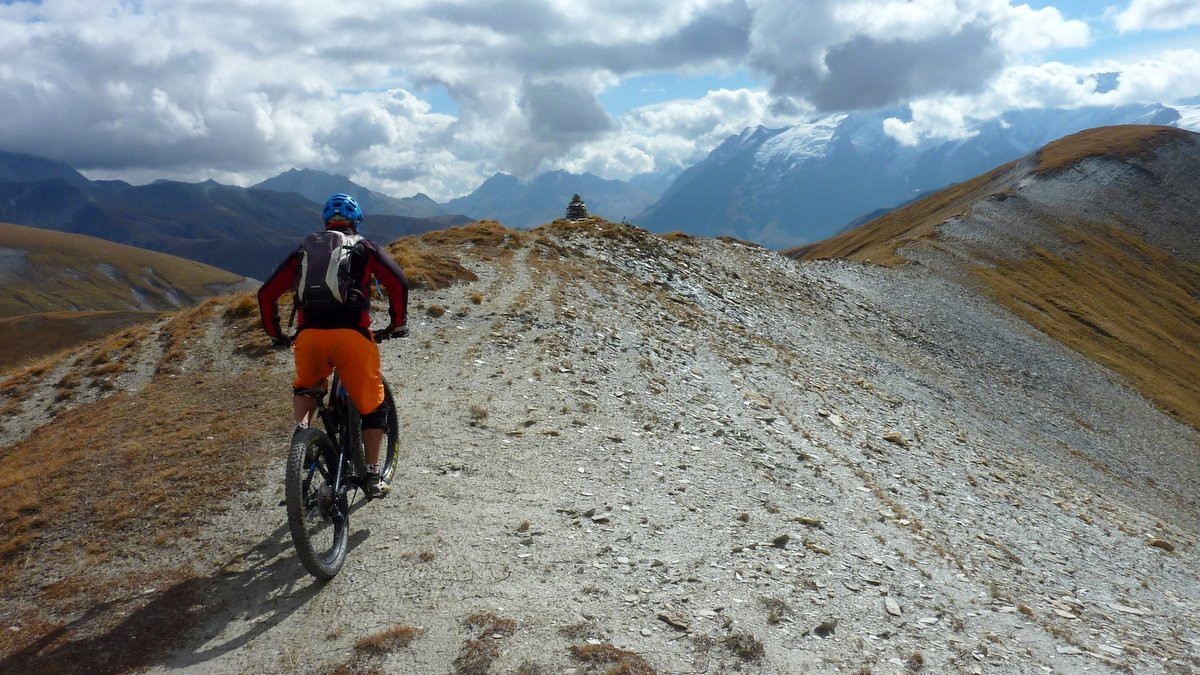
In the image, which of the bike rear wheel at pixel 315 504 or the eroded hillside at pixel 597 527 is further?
the eroded hillside at pixel 597 527

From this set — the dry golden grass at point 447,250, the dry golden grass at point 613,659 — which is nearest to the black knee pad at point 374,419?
the dry golden grass at point 613,659

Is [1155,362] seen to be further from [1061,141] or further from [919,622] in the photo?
[1061,141]

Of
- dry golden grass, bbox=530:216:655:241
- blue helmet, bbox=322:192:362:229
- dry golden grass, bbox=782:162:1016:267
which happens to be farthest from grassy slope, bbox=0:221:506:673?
dry golden grass, bbox=782:162:1016:267

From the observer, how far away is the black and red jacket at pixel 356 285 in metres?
7.50

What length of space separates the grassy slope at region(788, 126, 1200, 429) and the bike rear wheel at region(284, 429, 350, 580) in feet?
185

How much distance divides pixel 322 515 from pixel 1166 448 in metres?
47.5

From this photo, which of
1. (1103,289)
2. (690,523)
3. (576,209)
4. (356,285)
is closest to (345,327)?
(356,285)

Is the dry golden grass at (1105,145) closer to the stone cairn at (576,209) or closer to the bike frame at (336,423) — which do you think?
the stone cairn at (576,209)

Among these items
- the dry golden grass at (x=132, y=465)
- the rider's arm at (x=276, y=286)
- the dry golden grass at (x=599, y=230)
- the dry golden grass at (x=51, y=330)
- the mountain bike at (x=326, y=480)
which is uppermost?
the dry golden grass at (x=599, y=230)

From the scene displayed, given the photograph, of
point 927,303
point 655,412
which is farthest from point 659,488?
point 927,303

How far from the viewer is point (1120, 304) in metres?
71.4

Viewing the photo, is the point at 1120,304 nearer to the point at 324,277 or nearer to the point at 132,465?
the point at 324,277

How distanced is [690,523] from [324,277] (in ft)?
20.8

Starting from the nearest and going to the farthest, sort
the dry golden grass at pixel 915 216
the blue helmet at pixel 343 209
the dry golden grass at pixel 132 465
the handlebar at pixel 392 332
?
the blue helmet at pixel 343 209 → the handlebar at pixel 392 332 → the dry golden grass at pixel 132 465 → the dry golden grass at pixel 915 216
